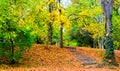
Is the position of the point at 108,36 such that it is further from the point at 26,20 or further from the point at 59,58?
the point at 26,20

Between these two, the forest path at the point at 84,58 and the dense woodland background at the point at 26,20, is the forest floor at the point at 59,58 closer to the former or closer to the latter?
the forest path at the point at 84,58

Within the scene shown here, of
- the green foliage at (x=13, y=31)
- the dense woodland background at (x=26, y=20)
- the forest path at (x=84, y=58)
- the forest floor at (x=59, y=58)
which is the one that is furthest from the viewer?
the forest path at (x=84, y=58)

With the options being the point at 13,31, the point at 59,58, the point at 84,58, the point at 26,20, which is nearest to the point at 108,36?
the point at 84,58

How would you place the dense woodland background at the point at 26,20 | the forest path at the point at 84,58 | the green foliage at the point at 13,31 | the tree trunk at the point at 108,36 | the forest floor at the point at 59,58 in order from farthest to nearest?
the forest path at the point at 84,58, the tree trunk at the point at 108,36, the forest floor at the point at 59,58, the dense woodland background at the point at 26,20, the green foliage at the point at 13,31

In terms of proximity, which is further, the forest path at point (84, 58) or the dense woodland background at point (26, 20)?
the forest path at point (84, 58)

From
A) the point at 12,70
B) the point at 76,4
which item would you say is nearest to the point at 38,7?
the point at 12,70

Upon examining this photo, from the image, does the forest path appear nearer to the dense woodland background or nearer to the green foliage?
the dense woodland background

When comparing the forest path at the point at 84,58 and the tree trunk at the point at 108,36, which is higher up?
the tree trunk at the point at 108,36

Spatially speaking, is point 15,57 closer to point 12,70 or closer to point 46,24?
point 12,70

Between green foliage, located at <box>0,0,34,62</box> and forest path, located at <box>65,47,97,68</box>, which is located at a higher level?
green foliage, located at <box>0,0,34,62</box>

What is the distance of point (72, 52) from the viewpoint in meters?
25.5

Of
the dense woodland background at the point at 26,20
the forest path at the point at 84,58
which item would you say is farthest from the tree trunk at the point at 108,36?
the dense woodland background at the point at 26,20

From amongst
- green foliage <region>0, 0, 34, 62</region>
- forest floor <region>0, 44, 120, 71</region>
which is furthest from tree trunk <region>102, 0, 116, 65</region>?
green foliage <region>0, 0, 34, 62</region>

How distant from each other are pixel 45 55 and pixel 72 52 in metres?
3.54
